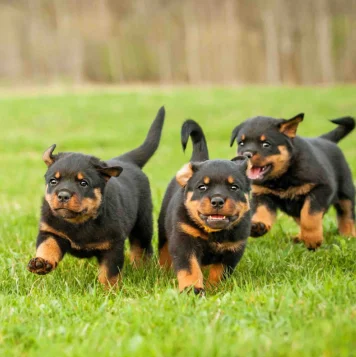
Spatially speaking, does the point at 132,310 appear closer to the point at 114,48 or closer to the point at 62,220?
the point at 62,220

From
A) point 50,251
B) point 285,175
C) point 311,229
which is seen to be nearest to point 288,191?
point 285,175

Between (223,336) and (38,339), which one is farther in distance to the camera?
(38,339)

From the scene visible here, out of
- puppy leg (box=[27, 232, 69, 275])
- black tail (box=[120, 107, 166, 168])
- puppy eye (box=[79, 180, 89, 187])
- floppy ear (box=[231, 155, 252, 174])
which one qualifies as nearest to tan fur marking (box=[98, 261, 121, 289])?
puppy leg (box=[27, 232, 69, 275])

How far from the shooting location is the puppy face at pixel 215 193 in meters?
4.07

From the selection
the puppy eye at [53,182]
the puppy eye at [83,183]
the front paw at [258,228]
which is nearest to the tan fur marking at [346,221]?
the front paw at [258,228]

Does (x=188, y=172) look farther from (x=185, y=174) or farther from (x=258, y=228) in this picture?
(x=258, y=228)

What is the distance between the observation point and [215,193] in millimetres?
4078

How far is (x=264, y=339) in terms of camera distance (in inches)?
110

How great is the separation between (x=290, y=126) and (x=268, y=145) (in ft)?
0.78

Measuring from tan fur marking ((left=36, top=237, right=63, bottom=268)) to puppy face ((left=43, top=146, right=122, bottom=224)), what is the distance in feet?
0.57

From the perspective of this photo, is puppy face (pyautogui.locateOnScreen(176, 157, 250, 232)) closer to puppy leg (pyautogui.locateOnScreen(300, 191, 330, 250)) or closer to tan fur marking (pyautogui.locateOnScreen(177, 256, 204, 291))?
tan fur marking (pyautogui.locateOnScreen(177, 256, 204, 291))

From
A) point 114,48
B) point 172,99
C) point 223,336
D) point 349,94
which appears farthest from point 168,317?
point 114,48

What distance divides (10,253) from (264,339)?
2952mm

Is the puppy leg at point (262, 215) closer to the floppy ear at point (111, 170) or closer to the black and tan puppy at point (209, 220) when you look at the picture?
the black and tan puppy at point (209, 220)
